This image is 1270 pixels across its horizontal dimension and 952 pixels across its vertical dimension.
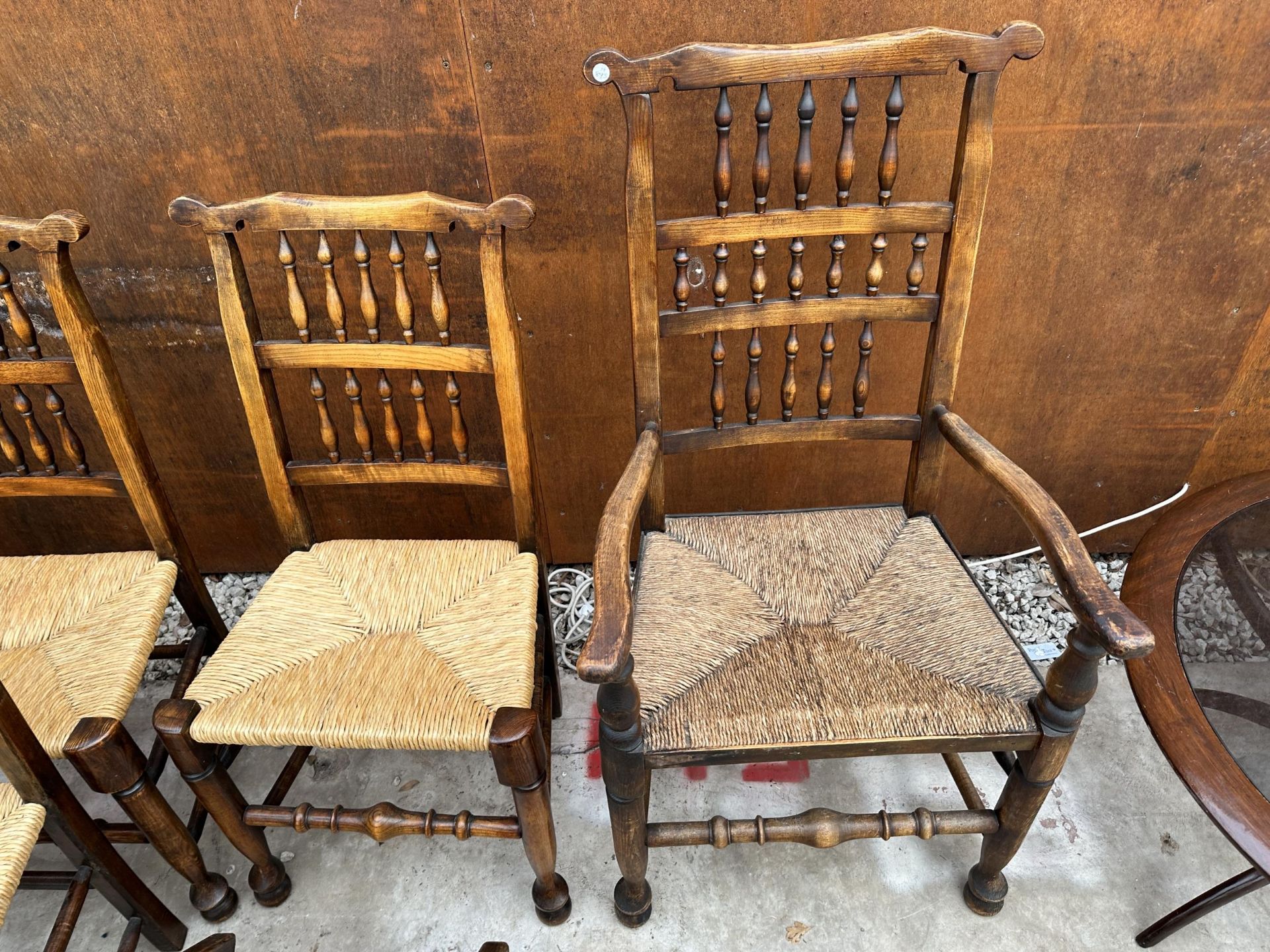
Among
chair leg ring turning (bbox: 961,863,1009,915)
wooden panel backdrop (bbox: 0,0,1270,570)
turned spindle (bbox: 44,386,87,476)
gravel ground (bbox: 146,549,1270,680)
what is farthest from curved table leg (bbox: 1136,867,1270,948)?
turned spindle (bbox: 44,386,87,476)

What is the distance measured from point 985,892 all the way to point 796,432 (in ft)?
3.13

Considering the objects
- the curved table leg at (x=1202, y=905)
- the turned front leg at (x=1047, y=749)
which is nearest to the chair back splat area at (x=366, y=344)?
the turned front leg at (x=1047, y=749)

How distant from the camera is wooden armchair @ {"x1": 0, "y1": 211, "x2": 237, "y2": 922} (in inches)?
47.7

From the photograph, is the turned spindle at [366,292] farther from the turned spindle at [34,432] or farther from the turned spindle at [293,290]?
the turned spindle at [34,432]

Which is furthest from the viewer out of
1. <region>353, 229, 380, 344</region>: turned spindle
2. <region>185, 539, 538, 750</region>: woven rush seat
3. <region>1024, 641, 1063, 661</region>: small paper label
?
<region>1024, 641, 1063, 661</region>: small paper label

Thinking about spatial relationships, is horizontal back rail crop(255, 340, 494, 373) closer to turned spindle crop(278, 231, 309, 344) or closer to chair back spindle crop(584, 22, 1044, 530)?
turned spindle crop(278, 231, 309, 344)

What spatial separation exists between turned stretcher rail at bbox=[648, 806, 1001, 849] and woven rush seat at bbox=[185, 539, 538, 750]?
371 millimetres

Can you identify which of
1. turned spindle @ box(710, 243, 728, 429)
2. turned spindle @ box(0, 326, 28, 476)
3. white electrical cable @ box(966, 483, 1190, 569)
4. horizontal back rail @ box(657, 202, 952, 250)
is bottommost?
white electrical cable @ box(966, 483, 1190, 569)

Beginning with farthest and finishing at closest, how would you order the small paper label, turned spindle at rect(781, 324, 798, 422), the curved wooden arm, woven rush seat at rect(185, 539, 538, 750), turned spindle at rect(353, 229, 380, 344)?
the small paper label → turned spindle at rect(781, 324, 798, 422) → turned spindle at rect(353, 229, 380, 344) → woven rush seat at rect(185, 539, 538, 750) → the curved wooden arm

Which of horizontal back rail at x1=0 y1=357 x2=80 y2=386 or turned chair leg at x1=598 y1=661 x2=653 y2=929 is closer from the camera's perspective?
turned chair leg at x1=598 y1=661 x2=653 y2=929

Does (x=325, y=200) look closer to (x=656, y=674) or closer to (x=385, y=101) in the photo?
(x=385, y=101)

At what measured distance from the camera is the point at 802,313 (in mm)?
1357

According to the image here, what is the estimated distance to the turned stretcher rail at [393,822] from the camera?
50.4 inches

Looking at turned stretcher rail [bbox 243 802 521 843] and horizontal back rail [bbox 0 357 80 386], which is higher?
horizontal back rail [bbox 0 357 80 386]
